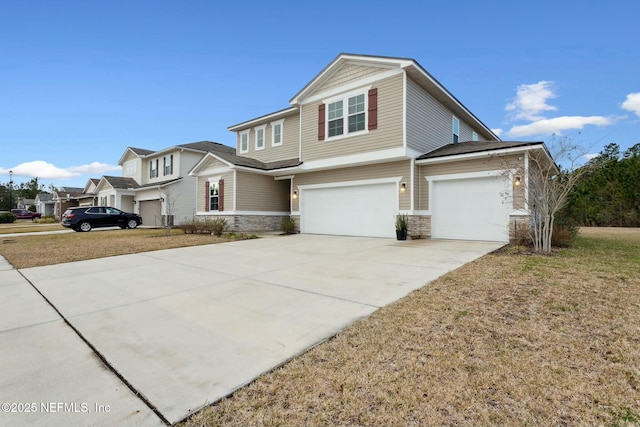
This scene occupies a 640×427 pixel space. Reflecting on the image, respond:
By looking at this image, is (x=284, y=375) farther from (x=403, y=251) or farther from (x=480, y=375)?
(x=403, y=251)

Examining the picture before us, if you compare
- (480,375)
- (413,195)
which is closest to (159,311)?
(480,375)

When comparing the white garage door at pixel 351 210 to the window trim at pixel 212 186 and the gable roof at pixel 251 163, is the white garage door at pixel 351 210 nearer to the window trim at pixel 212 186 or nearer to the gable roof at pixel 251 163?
the gable roof at pixel 251 163

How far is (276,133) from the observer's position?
1767 centimetres

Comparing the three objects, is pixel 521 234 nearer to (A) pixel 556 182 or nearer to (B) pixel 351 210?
(A) pixel 556 182

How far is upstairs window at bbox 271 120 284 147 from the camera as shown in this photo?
57.0ft

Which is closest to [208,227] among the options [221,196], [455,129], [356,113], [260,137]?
[221,196]

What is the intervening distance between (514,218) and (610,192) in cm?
2230

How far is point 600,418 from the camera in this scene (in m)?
1.84

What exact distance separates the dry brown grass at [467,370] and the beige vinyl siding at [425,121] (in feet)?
29.3

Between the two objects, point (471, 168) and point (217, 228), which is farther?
point (217, 228)

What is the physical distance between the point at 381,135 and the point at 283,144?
6975 mm

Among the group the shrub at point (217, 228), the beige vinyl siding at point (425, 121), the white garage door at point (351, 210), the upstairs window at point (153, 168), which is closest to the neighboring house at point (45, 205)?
the upstairs window at point (153, 168)

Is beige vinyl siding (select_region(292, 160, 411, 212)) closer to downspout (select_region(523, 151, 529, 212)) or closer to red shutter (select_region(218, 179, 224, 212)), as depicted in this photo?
downspout (select_region(523, 151, 529, 212))

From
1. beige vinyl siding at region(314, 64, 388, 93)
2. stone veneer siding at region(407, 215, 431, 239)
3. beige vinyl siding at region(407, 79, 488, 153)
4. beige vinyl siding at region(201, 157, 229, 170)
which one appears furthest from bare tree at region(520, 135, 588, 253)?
beige vinyl siding at region(201, 157, 229, 170)
